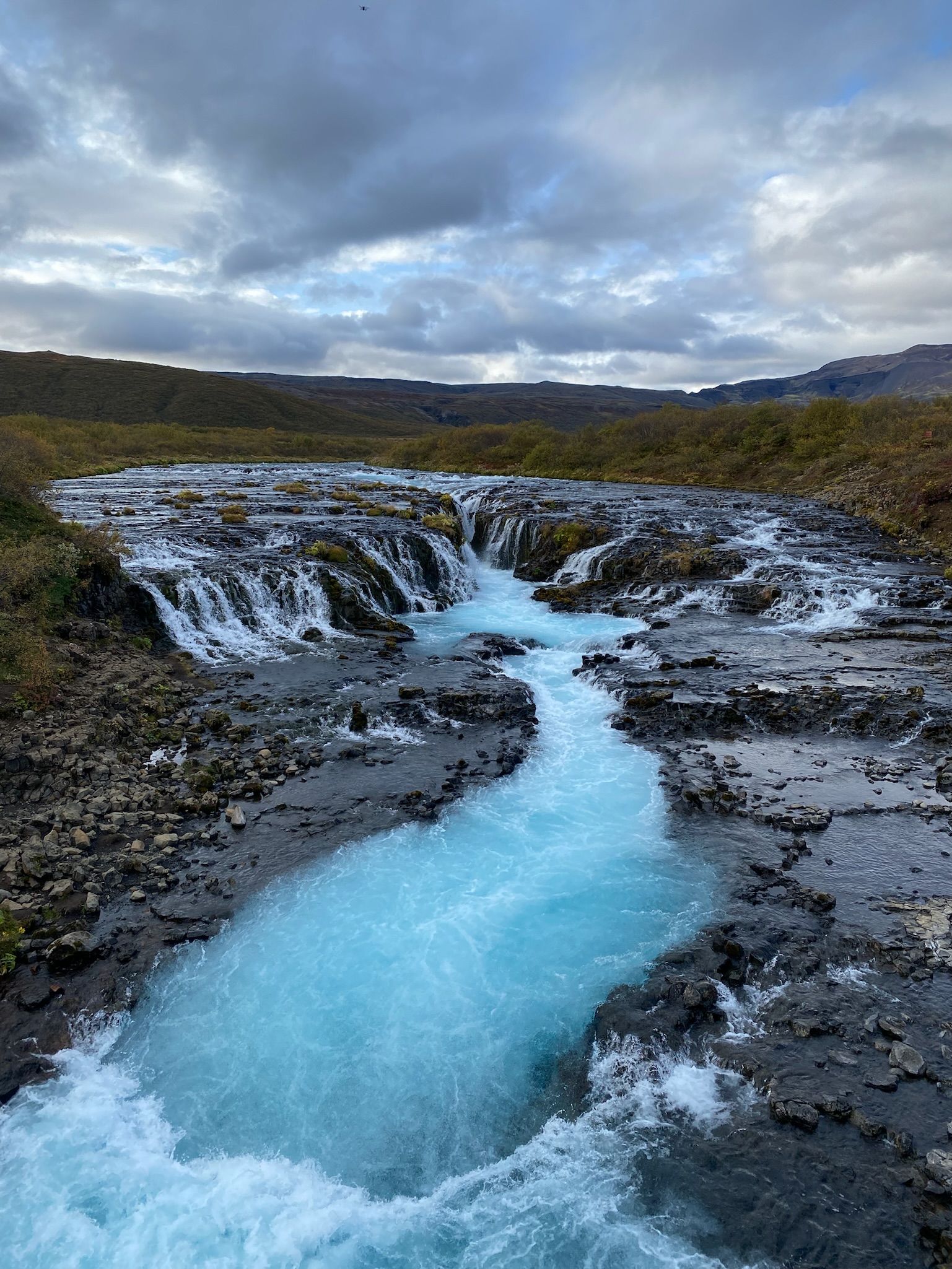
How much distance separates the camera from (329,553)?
27.7 meters

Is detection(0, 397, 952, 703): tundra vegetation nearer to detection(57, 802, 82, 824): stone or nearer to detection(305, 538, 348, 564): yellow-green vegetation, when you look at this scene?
detection(57, 802, 82, 824): stone

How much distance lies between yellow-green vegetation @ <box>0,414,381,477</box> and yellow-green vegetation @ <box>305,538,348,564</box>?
57.1ft

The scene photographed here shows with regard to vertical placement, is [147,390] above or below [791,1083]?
above

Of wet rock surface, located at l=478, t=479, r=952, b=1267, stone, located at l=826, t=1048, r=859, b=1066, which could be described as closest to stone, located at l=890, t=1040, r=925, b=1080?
wet rock surface, located at l=478, t=479, r=952, b=1267

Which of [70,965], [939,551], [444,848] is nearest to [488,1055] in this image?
[444,848]

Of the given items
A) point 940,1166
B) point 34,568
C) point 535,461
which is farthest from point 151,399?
point 940,1166

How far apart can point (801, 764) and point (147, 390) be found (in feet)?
544

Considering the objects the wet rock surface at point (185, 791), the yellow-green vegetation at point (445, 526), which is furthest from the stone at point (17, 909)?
the yellow-green vegetation at point (445, 526)

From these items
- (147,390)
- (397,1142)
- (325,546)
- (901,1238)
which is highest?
(147,390)

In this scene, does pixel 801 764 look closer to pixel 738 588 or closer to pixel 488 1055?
pixel 488 1055

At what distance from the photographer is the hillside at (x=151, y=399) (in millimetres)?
132000

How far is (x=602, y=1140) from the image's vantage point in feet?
23.6

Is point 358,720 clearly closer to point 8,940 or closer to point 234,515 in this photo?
point 8,940

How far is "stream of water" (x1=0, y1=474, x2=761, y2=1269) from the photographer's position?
21.3 feet
